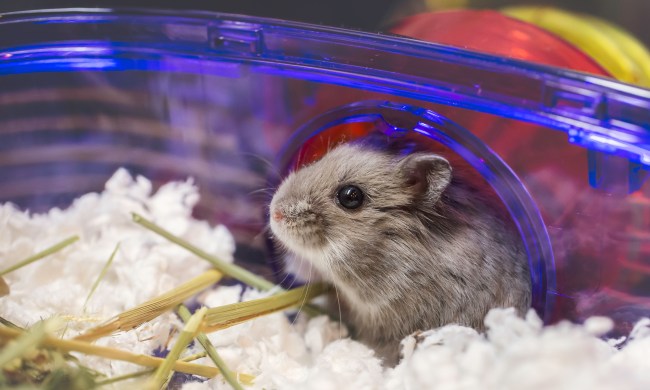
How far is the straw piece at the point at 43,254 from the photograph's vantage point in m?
2.02

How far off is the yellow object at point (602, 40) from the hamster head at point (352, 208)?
1.26 metres

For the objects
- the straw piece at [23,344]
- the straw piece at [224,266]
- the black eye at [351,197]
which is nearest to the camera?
the straw piece at [23,344]

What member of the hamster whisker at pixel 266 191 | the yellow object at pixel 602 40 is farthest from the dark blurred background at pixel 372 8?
the hamster whisker at pixel 266 191

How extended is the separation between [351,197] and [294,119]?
58 cm

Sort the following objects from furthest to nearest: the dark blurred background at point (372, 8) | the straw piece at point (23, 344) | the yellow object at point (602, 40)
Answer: the dark blurred background at point (372, 8)
the yellow object at point (602, 40)
the straw piece at point (23, 344)

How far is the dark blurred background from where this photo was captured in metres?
3.59

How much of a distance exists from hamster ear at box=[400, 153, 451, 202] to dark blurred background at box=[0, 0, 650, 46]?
180 centimetres

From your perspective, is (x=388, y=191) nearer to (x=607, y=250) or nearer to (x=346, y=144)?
(x=346, y=144)

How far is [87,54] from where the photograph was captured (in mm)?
2312

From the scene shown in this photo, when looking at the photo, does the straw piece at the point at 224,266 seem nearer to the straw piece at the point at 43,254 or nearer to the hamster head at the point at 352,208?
the straw piece at the point at 43,254

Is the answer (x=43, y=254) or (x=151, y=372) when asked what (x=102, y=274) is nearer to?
(x=43, y=254)

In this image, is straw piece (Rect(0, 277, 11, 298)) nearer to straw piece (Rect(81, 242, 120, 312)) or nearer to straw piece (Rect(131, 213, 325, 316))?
straw piece (Rect(81, 242, 120, 312))

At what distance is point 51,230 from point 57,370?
0.97 m

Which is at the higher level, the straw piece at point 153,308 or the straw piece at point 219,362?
the straw piece at point 153,308
